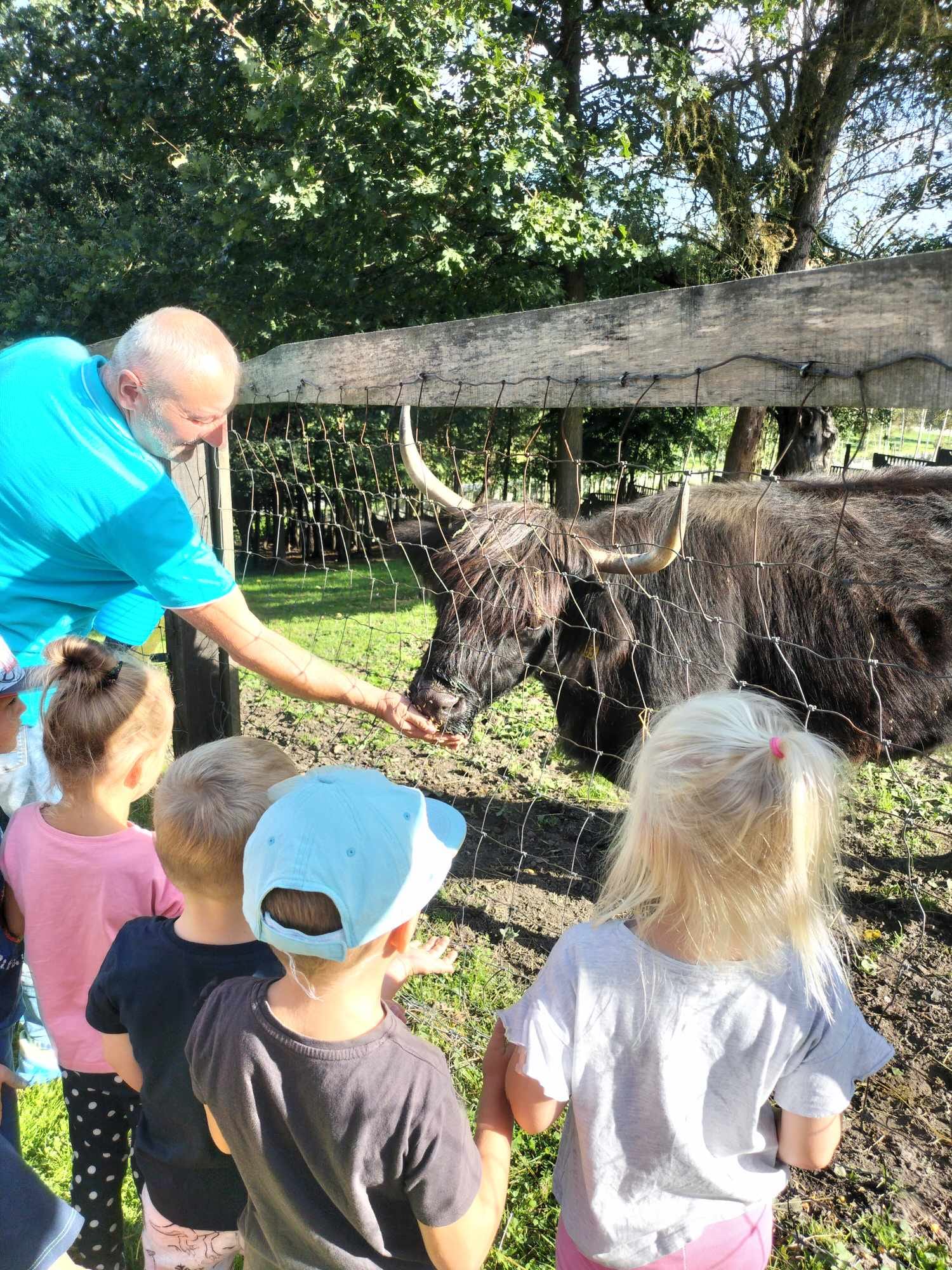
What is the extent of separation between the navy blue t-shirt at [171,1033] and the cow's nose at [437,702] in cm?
180

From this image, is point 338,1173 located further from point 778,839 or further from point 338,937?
point 778,839

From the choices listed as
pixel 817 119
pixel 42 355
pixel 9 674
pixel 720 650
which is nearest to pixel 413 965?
pixel 9 674

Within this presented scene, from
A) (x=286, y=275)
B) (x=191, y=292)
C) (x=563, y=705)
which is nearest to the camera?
(x=563, y=705)

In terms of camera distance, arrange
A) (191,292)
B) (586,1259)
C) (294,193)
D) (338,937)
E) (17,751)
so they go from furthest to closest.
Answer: (191,292) < (294,193) < (17,751) < (586,1259) < (338,937)

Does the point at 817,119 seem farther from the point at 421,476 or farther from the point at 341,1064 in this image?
the point at 341,1064

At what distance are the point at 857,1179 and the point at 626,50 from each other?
14.9 meters

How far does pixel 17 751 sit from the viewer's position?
97.2 inches

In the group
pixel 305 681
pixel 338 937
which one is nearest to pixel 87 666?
pixel 305 681

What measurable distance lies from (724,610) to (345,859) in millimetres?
2722

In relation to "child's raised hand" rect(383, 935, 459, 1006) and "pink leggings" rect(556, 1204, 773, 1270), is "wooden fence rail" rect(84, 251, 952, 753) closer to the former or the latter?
"child's raised hand" rect(383, 935, 459, 1006)

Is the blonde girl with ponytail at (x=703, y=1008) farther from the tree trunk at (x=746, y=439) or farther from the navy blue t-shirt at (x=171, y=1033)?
the tree trunk at (x=746, y=439)

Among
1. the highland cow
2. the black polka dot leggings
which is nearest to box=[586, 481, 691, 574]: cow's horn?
the highland cow

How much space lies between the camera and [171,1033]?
1.58 metres

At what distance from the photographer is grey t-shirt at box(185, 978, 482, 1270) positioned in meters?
1.23
